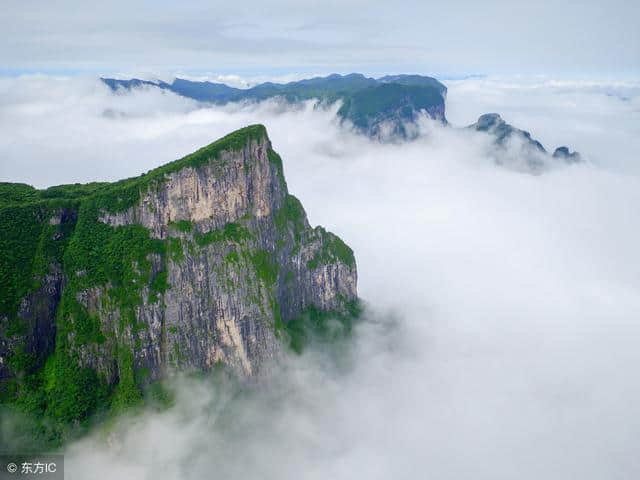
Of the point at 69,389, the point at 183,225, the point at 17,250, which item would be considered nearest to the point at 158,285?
the point at 183,225

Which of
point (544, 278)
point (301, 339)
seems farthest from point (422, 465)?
point (544, 278)

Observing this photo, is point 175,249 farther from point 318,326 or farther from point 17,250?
point 318,326

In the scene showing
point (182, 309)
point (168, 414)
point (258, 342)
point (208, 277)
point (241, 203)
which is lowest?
point (168, 414)

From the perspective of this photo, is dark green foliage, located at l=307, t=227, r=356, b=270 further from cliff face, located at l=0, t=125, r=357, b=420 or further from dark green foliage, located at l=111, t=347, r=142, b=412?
dark green foliage, located at l=111, t=347, r=142, b=412

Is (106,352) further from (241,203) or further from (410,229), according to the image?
→ (410,229)

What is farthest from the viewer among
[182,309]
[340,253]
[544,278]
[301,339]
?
[544,278]
